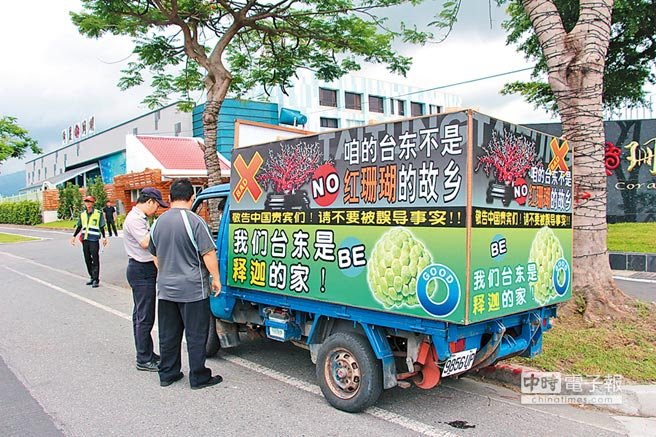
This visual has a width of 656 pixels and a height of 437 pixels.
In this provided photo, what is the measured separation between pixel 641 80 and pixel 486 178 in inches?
598

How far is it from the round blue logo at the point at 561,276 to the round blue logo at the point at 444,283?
1551 millimetres

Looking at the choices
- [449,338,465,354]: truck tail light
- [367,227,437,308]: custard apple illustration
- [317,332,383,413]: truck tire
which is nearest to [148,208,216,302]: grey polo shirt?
[317,332,383,413]: truck tire

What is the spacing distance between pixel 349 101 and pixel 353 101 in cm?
51

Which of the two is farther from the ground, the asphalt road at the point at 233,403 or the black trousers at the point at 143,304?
the black trousers at the point at 143,304

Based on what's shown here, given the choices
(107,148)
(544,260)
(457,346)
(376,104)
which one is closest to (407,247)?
(457,346)

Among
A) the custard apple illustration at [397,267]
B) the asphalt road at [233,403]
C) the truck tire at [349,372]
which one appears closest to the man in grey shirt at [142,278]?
the asphalt road at [233,403]

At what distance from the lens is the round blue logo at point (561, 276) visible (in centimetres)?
470

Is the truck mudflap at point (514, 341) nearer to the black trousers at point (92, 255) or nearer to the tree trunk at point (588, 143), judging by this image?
the tree trunk at point (588, 143)

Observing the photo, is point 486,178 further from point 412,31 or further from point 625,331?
point 412,31

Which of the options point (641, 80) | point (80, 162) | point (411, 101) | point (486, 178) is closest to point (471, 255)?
point (486, 178)

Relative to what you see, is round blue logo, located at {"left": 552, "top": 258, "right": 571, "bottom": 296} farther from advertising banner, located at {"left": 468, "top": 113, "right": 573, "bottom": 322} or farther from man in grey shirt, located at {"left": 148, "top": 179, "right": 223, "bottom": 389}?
man in grey shirt, located at {"left": 148, "top": 179, "right": 223, "bottom": 389}

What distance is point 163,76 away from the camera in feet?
36.5

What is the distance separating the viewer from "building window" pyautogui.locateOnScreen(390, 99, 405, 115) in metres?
43.8

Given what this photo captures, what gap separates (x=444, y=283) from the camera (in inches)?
143
